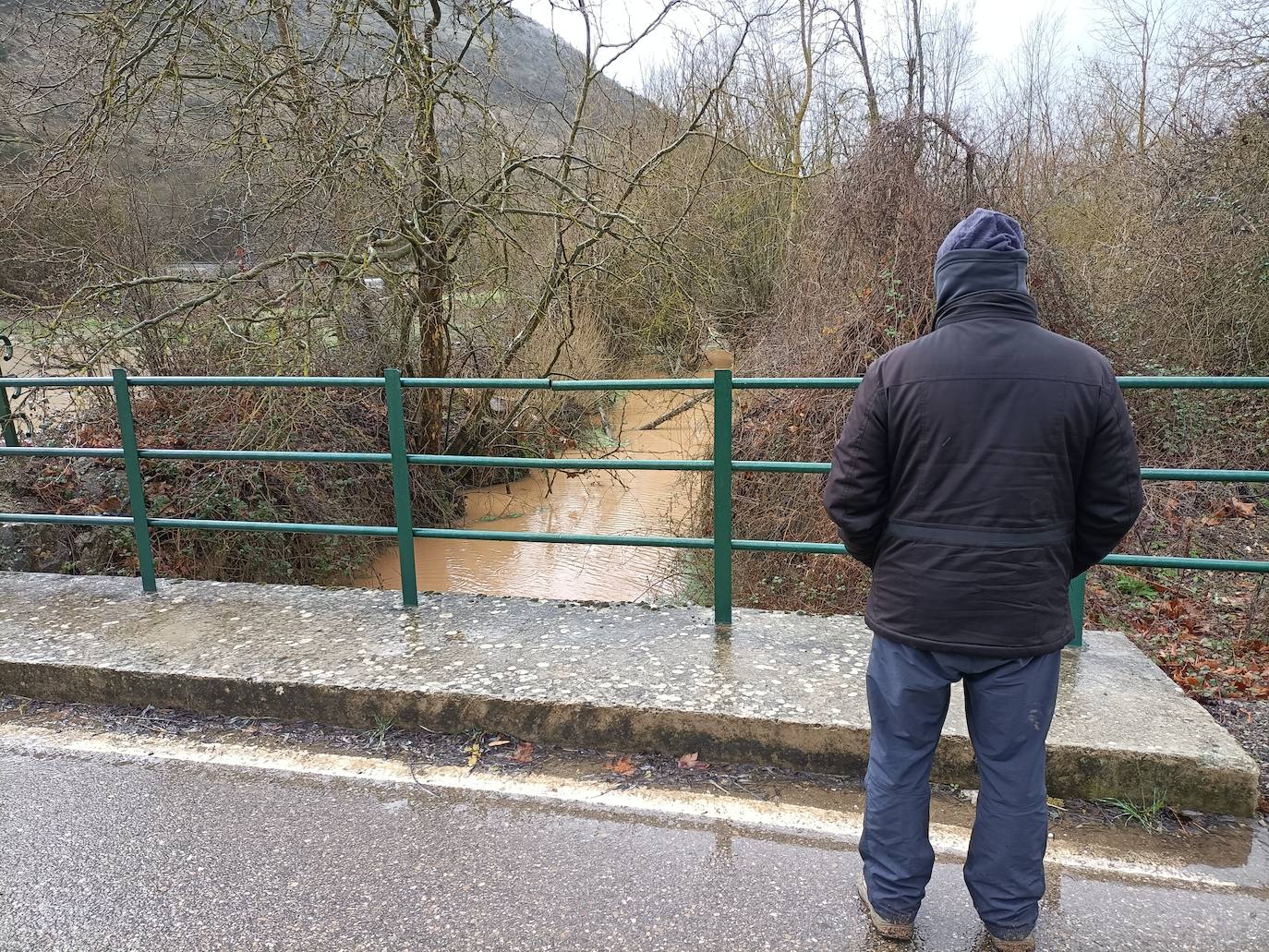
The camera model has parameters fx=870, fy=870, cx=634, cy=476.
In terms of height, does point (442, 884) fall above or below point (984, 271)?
below

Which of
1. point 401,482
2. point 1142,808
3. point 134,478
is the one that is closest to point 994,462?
point 1142,808

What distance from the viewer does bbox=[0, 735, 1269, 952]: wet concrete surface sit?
230cm

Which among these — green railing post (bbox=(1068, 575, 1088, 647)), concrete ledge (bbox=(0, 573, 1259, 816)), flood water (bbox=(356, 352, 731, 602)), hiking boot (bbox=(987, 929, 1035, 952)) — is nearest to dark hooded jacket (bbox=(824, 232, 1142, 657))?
hiking boot (bbox=(987, 929, 1035, 952))

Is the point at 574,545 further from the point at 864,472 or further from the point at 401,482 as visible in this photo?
the point at 864,472

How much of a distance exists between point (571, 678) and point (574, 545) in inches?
243

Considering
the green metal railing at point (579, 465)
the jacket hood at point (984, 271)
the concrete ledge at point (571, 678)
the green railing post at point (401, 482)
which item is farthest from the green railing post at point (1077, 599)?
the green railing post at point (401, 482)

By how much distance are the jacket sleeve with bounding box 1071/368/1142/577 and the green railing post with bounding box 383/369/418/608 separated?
109 inches

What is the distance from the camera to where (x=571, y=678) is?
339 cm

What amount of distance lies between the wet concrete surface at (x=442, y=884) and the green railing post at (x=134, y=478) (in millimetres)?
1552

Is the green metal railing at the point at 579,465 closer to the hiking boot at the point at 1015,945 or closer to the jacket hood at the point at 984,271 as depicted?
the jacket hood at the point at 984,271

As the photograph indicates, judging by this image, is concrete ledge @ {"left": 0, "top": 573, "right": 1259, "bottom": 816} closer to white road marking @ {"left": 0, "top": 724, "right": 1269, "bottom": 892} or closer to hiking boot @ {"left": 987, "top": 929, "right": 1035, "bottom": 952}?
white road marking @ {"left": 0, "top": 724, "right": 1269, "bottom": 892}

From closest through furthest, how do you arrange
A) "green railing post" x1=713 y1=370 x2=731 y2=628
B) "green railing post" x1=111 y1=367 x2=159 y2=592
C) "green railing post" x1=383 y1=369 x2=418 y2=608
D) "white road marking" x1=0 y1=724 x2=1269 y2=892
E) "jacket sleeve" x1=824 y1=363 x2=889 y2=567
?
"jacket sleeve" x1=824 y1=363 x2=889 y2=567, "white road marking" x1=0 y1=724 x2=1269 y2=892, "green railing post" x1=713 y1=370 x2=731 y2=628, "green railing post" x1=383 y1=369 x2=418 y2=608, "green railing post" x1=111 y1=367 x2=159 y2=592

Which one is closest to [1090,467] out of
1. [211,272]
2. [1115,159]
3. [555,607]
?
[555,607]

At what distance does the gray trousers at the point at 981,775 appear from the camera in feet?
6.91
